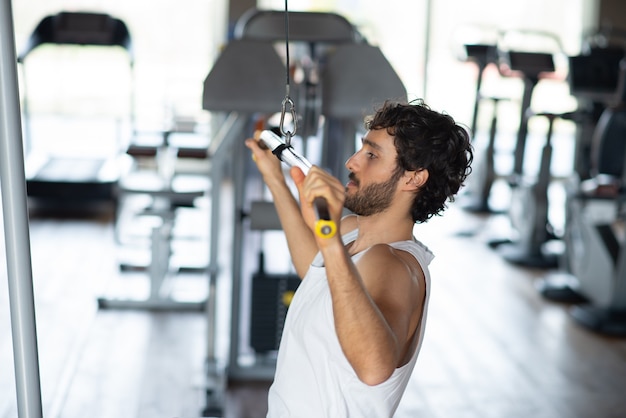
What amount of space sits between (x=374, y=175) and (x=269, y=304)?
6.61 feet

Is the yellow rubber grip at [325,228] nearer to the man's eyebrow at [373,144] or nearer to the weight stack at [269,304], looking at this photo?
the man's eyebrow at [373,144]

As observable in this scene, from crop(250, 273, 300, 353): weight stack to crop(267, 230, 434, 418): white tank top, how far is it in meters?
1.85

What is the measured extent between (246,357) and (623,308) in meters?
2.04

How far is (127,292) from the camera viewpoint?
4730mm

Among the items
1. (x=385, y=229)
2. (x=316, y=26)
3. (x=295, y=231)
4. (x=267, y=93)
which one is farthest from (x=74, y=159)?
(x=385, y=229)

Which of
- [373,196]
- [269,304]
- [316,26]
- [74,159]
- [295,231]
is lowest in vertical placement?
[74,159]

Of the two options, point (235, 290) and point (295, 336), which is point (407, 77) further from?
point (295, 336)

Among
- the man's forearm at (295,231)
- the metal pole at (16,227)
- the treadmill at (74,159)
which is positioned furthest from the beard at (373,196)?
the treadmill at (74,159)

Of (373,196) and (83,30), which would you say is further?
(83,30)

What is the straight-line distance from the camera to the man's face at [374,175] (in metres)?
1.66

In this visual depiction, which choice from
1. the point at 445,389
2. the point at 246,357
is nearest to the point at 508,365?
the point at 445,389

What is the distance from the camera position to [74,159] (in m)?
6.95

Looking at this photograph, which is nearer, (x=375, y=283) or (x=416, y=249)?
(x=375, y=283)

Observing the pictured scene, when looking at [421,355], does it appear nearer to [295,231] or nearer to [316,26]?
[316,26]
